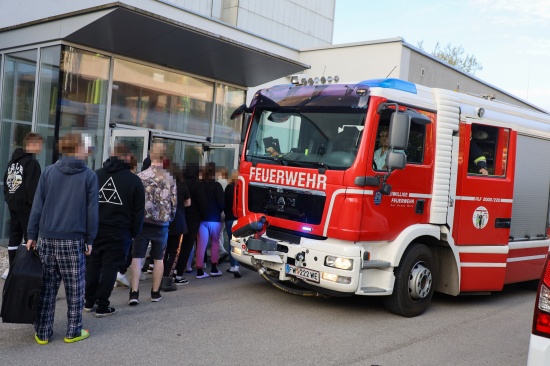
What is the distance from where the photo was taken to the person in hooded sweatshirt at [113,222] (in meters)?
5.89

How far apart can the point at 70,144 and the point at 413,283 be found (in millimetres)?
4301

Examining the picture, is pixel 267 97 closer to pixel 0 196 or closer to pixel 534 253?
pixel 534 253

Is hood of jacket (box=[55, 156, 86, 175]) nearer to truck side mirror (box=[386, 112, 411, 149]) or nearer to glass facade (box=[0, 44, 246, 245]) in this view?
glass facade (box=[0, 44, 246, 245])

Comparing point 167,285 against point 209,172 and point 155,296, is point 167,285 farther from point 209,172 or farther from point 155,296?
point 209,172

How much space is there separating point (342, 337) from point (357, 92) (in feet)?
9.18

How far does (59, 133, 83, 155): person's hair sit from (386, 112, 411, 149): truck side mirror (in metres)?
3.32

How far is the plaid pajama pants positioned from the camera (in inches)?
199

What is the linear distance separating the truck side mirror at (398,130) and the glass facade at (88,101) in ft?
11.0

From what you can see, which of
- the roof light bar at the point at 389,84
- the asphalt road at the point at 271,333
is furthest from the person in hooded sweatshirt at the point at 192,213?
the roof light bar at the point at 389,84

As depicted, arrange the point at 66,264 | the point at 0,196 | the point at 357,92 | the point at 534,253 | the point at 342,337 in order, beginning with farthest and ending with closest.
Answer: the point at 0,196, the point at 534,253, the point at 357,92, the point at 342,337, the point at 66,264

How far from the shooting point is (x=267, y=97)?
7.53 m

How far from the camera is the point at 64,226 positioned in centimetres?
504

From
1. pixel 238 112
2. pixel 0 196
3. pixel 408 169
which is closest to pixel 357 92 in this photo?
pixel 408 169

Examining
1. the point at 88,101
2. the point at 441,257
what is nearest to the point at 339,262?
the point at 441,257
